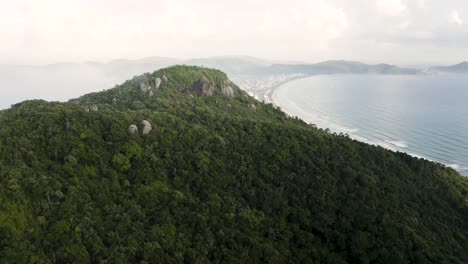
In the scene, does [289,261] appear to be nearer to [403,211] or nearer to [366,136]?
[403,211]

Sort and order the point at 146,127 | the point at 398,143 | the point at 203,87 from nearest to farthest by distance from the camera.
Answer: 1. the point at 146,127
2. the point at 203,87
3. the point at 398,143

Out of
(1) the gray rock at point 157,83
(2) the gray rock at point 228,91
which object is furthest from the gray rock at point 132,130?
(2) the gray rock at point 228,91

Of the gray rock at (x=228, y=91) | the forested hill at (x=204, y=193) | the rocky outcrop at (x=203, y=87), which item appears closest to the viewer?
the forested hill at (x=204, y=193)

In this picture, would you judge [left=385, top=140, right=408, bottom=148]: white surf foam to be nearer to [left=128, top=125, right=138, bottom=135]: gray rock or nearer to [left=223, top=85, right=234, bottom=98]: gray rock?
[left=223, top=85, right=234, bottom=98]: gray rock

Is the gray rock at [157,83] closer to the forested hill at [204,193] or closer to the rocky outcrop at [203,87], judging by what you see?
the rocky outcrop at [203,87]

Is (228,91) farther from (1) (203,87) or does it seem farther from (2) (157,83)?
(2) (157,83)

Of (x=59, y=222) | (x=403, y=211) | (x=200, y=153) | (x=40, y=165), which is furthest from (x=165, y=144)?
(x=403, y=211)

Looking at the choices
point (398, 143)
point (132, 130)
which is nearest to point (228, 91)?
point (132, 130)
